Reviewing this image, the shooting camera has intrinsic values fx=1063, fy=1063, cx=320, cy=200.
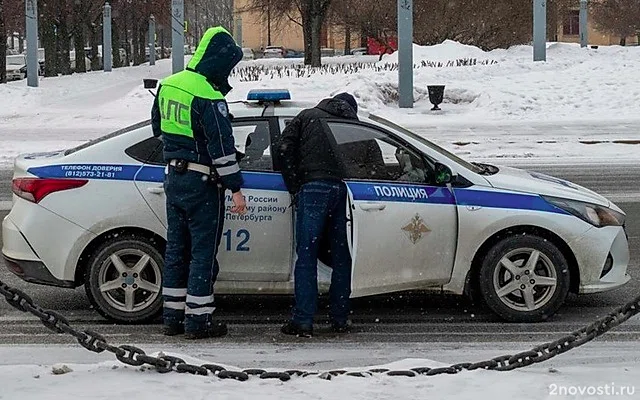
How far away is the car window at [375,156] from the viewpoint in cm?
693

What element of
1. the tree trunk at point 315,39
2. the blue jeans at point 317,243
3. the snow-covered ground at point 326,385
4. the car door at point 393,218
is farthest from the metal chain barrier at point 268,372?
the tree trunk at point 315,39

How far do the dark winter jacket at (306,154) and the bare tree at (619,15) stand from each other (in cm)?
6494

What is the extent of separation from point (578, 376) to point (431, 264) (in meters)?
2.13

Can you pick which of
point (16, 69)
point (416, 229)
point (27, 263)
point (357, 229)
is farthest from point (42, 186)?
point (16, 69)

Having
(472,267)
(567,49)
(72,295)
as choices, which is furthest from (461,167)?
(567,49)

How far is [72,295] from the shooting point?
797 cm

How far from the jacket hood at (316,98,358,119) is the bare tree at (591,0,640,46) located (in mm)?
64590

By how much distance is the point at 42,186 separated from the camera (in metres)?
7.01

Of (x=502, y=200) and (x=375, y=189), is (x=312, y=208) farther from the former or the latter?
(x=502, y=200)

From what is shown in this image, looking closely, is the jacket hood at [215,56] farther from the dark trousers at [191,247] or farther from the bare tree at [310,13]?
the bare tree at [310,13]

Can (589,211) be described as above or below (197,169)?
below

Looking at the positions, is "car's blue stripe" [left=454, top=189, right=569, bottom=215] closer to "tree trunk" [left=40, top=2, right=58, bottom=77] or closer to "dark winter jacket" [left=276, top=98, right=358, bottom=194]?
"dark winter jacket" [left=276, top=98, right=358, bottom=194]

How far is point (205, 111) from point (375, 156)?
126 centimetres

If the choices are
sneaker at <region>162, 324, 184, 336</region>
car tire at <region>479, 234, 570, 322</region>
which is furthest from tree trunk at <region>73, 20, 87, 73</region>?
car tire at <region>479, 234, 570, 322</region>
